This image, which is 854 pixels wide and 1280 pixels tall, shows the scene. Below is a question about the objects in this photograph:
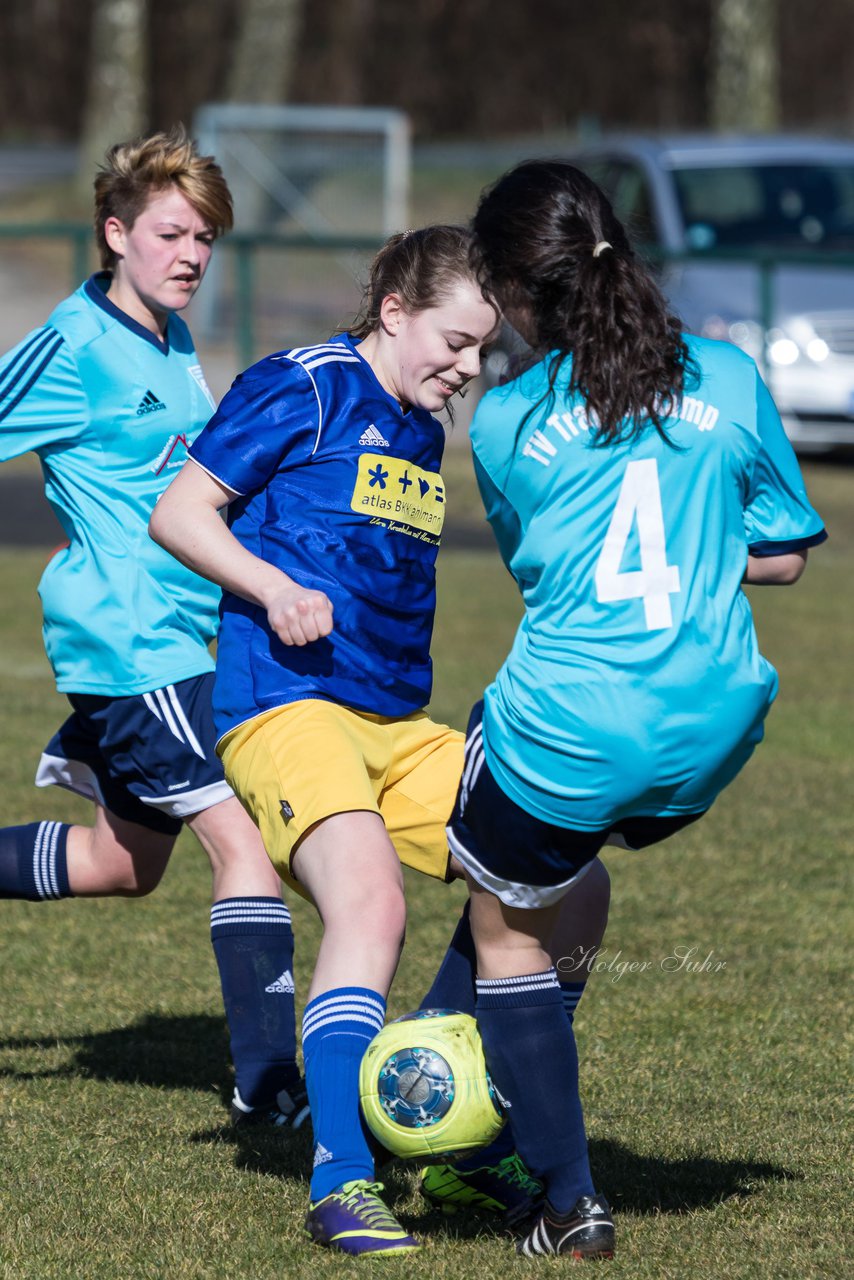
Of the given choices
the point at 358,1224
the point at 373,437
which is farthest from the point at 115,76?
the point at 358,1224

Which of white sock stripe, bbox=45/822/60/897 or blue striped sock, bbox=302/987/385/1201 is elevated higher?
blue striped sock, bbox=302/987/385/1201

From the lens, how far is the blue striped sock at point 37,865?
439cm

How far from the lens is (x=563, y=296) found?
9.87 ft

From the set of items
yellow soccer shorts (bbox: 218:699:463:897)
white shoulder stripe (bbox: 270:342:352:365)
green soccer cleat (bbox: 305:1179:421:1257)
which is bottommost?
green soccer cleat (bbox: 305:1179:421:1257)

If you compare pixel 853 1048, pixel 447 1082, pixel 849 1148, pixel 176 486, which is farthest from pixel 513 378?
pixel 853 1048

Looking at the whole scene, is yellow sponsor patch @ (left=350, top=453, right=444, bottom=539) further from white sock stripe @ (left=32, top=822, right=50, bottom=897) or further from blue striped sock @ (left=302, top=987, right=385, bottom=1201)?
white sock stripe @ (left=32, top=822, right=50, bottom=897)

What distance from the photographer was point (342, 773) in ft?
10.8

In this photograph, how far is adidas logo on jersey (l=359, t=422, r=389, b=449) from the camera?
3.45m

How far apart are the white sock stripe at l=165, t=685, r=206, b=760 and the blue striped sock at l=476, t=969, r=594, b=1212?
1053 millimetres

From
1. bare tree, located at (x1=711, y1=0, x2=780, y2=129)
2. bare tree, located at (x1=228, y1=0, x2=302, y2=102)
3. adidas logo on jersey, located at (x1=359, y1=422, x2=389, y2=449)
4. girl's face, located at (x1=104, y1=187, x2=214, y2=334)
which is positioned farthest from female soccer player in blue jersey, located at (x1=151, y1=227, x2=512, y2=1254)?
bare tree, located at (x1=228, y1=0, x2=302, y2=102)

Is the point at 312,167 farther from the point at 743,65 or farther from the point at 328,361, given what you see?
the point at 328,361

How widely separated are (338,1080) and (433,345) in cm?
126

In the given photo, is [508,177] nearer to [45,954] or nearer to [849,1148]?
[849,1148]

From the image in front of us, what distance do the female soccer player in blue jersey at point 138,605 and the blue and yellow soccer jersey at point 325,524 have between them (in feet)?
2.17
